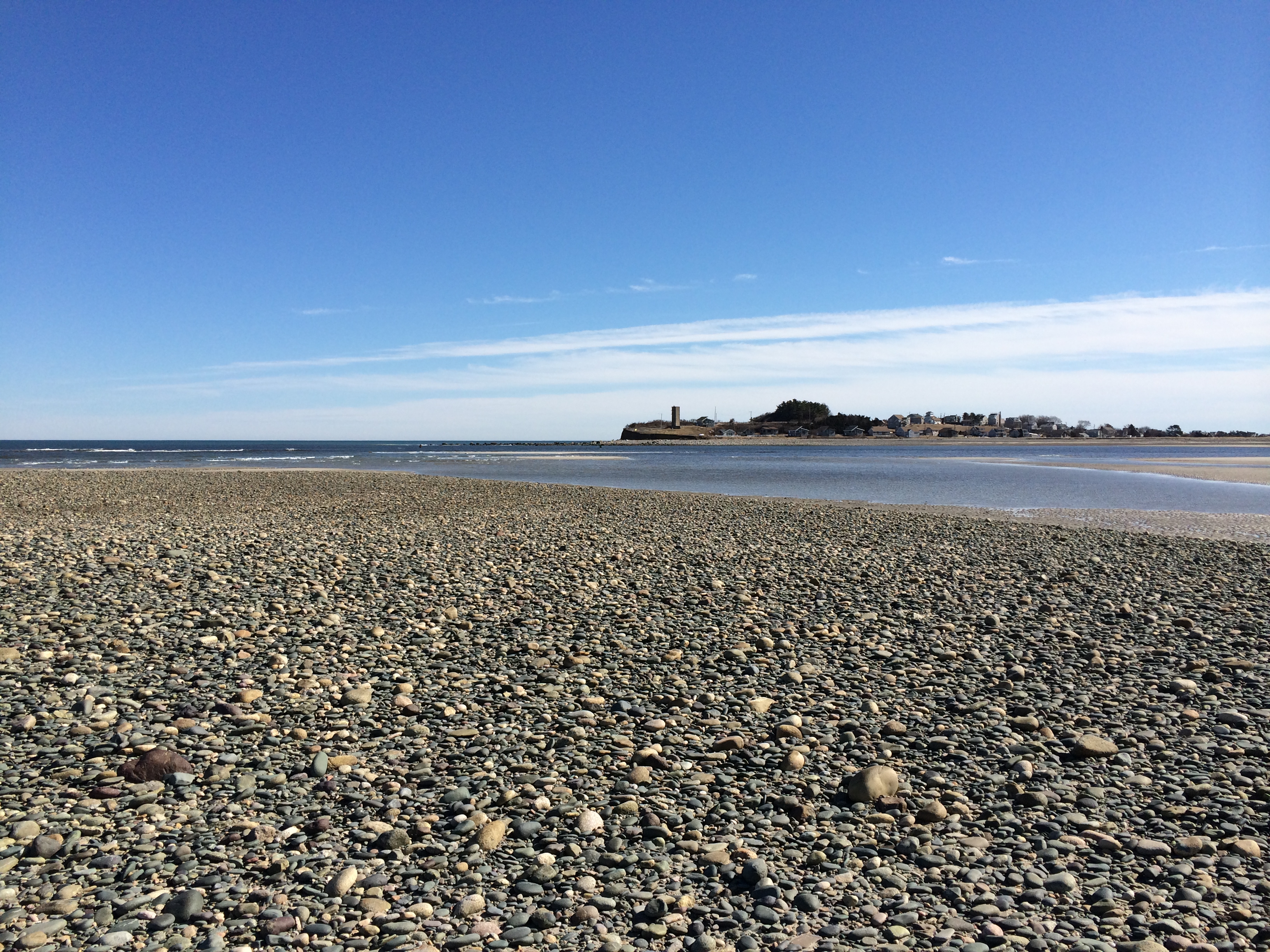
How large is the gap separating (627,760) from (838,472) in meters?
43.2

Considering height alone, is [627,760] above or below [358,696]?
below

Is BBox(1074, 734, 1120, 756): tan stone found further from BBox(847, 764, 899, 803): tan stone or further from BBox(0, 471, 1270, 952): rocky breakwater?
BBox(847, 764, 899, 803): tan stone

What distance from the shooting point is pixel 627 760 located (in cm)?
537

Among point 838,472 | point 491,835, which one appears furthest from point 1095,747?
point 838,472

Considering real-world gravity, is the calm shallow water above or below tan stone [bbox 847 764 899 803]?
above

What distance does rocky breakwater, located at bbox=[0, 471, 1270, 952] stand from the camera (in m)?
3.66

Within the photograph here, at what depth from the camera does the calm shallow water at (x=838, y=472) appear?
27.3m

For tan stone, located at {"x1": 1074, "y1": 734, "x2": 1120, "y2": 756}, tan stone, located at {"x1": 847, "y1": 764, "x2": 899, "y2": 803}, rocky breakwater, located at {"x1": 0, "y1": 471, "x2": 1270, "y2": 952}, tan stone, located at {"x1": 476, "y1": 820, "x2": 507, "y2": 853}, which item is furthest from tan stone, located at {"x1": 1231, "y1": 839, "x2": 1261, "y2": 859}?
tan stone, located at {"x1": 476, "y1": 820, "x2": 507, "y2": 853}

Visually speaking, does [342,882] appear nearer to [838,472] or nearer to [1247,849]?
[1247,849]

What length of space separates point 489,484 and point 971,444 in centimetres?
13106

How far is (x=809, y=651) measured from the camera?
782 centimetres

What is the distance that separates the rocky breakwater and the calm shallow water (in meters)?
16.7

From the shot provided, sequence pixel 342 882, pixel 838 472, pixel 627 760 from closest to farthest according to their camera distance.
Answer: pixel 342 882
pixel 627 760
pixel 838 472

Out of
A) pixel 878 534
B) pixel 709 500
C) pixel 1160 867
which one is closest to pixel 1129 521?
pixel 878 534
